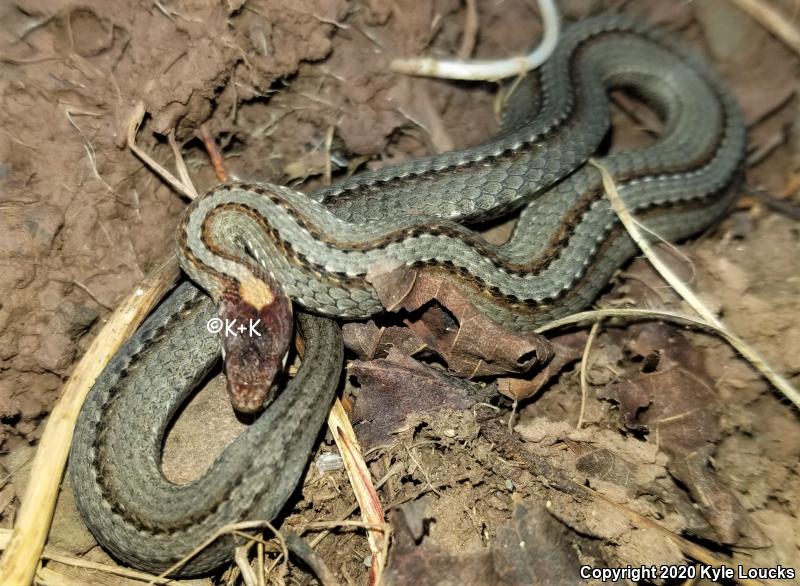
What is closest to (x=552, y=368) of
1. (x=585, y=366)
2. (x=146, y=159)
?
(x=585, y=366)

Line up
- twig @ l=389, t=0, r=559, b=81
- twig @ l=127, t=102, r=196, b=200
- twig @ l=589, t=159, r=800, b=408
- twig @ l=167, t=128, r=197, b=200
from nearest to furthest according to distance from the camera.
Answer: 1. twig @ l=589, t=159, r=800, b=408
2. twig @ l=127, t=102, r=196, b=200
3. twig @ l=167, t=128, r=197, b=200
4. twig @ l=389, t=0, r=559, b=81

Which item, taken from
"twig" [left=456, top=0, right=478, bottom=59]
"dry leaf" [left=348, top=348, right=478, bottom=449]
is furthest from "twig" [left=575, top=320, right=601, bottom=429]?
"twig" [left=456, top=0, right=478, bottom=59]

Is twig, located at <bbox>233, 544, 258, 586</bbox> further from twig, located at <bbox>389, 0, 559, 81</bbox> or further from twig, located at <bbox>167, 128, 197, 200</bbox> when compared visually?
twig, located at <bbox>389, 0, 559, 81</bbox>

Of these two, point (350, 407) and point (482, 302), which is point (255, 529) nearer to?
point (350, 407)

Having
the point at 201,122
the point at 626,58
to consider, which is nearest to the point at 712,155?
the point at 626,58

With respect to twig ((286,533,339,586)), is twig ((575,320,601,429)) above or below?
above

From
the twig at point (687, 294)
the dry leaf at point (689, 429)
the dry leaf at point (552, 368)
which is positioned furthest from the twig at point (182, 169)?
the dry leaf at point (689, 429)

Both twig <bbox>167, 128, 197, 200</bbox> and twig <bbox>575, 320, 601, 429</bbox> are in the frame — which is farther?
twig <bbox>167, 128, 197, 200</bbox>

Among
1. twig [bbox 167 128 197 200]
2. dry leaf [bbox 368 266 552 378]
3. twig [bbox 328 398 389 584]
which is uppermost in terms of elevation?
twig [bbox 167 128 197 200]
